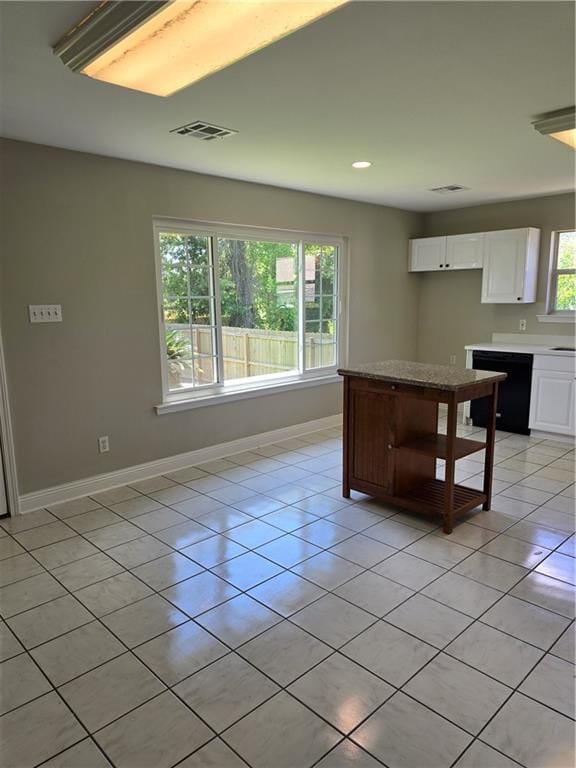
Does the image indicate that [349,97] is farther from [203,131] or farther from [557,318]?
[557,318]

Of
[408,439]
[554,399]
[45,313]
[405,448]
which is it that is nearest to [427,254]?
[554,399]

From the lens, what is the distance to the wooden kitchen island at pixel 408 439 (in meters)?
Answer: 3.01

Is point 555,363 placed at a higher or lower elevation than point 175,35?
lower

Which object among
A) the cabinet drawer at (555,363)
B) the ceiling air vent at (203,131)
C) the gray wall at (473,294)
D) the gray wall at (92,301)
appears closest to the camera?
the ceiling air vent at (203,131)

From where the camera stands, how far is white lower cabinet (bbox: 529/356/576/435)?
4.63m

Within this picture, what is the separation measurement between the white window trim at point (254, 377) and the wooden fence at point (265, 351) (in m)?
0.10

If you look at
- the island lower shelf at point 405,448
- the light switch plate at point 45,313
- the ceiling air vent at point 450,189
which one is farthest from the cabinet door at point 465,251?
the light switch plate at point 45,313

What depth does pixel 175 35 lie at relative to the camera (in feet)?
5.89

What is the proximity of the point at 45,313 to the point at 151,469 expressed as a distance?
56.4 inches

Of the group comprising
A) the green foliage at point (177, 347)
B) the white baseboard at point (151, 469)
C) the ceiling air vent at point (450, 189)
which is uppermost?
the ceiling air vent at point (450, 189)

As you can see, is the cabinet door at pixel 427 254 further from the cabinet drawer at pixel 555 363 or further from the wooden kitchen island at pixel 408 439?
the wooden kitchen island at pixel 408 439

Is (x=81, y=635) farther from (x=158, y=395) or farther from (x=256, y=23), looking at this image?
(x=256, y=23)

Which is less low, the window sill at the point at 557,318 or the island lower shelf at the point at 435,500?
the window sill at the point at 557,318

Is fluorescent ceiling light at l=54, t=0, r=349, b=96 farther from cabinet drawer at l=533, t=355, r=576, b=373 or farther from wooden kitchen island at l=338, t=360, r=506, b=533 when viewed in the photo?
cabinet drawer at l=533, t=355, r=576, b=373
